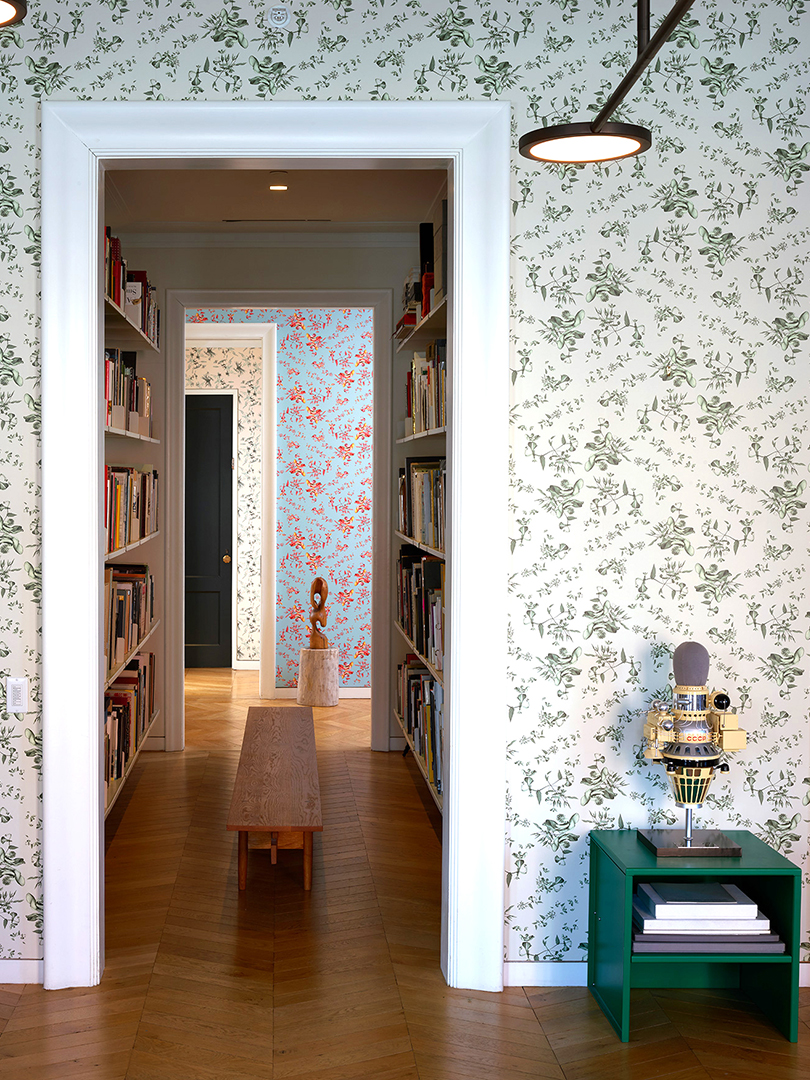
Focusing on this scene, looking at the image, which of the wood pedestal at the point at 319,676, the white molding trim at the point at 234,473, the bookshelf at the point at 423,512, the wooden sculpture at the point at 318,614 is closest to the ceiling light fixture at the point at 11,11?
the bookshelf at the point at 423,512

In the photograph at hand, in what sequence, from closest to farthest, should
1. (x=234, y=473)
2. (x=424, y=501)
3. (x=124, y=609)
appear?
(x=124, y=609), (x=424, y=501), (x=234, y=473)

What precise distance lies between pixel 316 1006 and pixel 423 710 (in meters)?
1.68

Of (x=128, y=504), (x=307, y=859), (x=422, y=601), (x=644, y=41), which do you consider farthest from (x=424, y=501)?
(x=644, y=41)

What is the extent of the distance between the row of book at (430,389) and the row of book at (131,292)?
4.28 ft

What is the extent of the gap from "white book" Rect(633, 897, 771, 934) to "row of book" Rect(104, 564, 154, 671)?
2.13 meters

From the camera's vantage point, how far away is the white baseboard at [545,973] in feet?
9.50

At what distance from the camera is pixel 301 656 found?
6922 mm

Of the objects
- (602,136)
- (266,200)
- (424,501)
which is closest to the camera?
(602,136)

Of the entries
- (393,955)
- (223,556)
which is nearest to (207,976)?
(393,955)

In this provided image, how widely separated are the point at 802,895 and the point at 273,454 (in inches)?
195

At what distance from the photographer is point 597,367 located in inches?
112

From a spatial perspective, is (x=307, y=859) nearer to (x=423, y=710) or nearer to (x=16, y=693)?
(x=423, y=710)

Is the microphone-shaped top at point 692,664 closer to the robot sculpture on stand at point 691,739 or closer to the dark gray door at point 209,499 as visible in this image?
the robot sculpture on stand at point 691,739

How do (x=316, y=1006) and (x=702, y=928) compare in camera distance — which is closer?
(x=702, y=928)
